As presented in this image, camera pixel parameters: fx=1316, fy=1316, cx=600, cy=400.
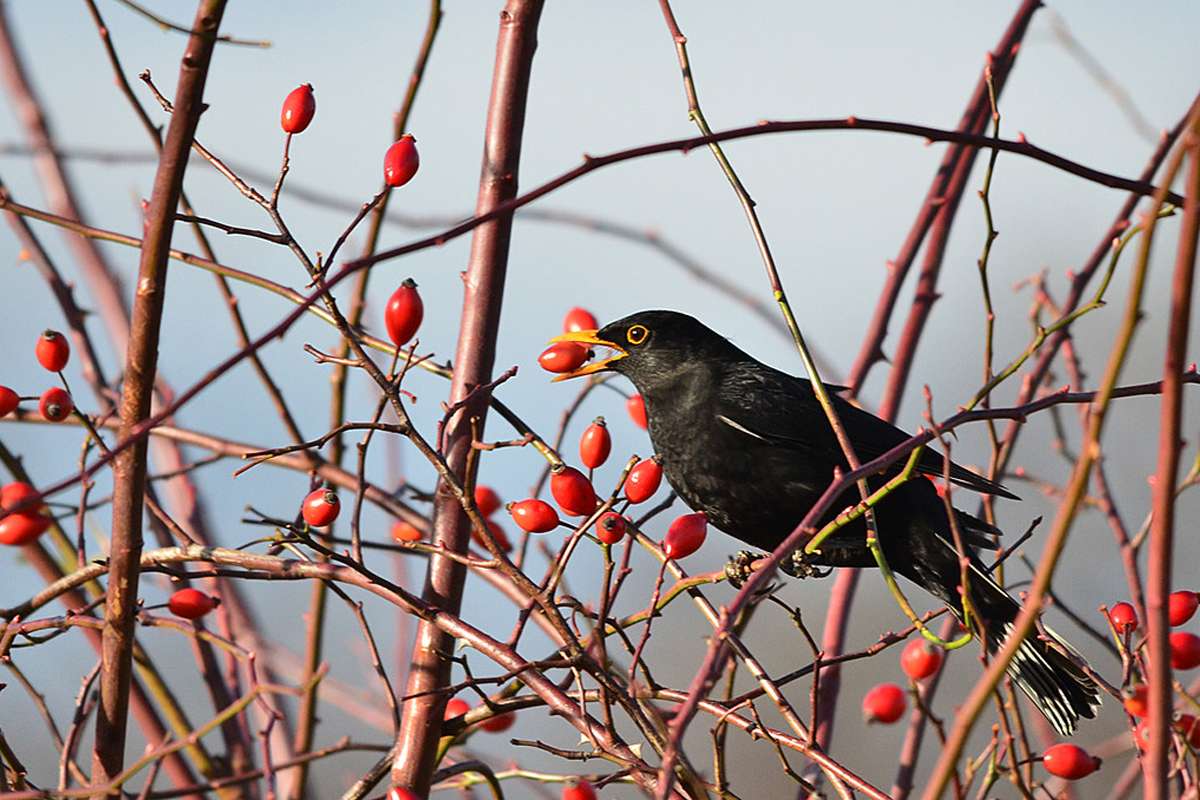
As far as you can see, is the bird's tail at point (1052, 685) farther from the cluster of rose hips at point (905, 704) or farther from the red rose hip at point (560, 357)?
the red rose hip at point (560, 357)

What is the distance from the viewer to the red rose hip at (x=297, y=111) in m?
2.22

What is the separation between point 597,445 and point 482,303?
0.38m

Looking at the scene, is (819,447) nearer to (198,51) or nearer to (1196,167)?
(198,51)

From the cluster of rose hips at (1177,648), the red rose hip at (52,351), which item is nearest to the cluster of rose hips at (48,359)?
the red rose hip at (52,351)

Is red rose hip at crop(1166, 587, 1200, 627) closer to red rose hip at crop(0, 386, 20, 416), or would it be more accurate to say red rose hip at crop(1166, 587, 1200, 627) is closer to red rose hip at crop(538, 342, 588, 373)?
red rose hip at crop(538, 342, 588, 373)

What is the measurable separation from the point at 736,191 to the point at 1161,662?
1.17 metres

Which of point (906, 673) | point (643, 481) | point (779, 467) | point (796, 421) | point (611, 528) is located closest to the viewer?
point (611, 528)

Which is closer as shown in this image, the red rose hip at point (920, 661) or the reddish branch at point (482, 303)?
the reddish branch at point (482, 303)

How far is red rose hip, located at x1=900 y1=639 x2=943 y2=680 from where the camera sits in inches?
107

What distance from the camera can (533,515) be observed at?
2186 mm

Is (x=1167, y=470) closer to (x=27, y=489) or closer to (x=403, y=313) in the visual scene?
(x=403, y=313)

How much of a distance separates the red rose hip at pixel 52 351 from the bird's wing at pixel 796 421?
1731 millimetres

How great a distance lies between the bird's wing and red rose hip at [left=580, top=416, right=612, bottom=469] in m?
1.04

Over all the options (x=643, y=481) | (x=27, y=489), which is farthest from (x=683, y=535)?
(x=27, y=489)
